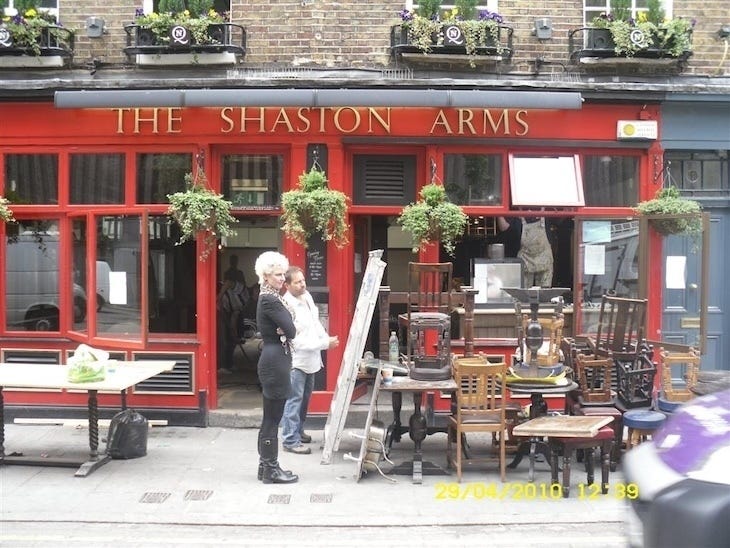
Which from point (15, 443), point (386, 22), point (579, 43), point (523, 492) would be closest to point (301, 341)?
point (523, 492)

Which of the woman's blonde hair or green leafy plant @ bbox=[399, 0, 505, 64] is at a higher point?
green leafy plant @ bbox=[399, 0, 505, 64]

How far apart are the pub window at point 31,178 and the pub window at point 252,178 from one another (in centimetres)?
217

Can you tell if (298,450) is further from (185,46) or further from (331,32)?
(331,32)

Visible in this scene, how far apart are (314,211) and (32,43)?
4.03 m

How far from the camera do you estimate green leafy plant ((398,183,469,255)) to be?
372 inches

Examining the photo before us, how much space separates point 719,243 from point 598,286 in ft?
5.74

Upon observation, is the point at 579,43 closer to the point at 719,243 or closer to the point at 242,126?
the point at 719,243

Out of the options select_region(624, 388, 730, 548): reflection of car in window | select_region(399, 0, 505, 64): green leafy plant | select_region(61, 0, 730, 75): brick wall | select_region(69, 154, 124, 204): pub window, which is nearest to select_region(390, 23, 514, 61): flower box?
select_region(399, 0, 505, 64): green leafy plant

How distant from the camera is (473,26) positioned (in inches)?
385

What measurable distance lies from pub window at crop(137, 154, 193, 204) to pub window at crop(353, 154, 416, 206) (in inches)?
81.9

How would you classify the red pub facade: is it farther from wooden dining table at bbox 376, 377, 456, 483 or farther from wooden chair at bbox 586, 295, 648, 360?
wooden dining table at bbox 376, 377, 456, 483

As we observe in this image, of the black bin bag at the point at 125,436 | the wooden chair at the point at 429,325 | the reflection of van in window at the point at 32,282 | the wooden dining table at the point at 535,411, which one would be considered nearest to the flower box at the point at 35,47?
the reflection of van in window at the point at 32,282

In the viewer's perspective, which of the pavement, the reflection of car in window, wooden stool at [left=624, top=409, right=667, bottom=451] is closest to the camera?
the reflection of car in window

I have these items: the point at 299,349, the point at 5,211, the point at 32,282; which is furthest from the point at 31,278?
the point at 299,349
